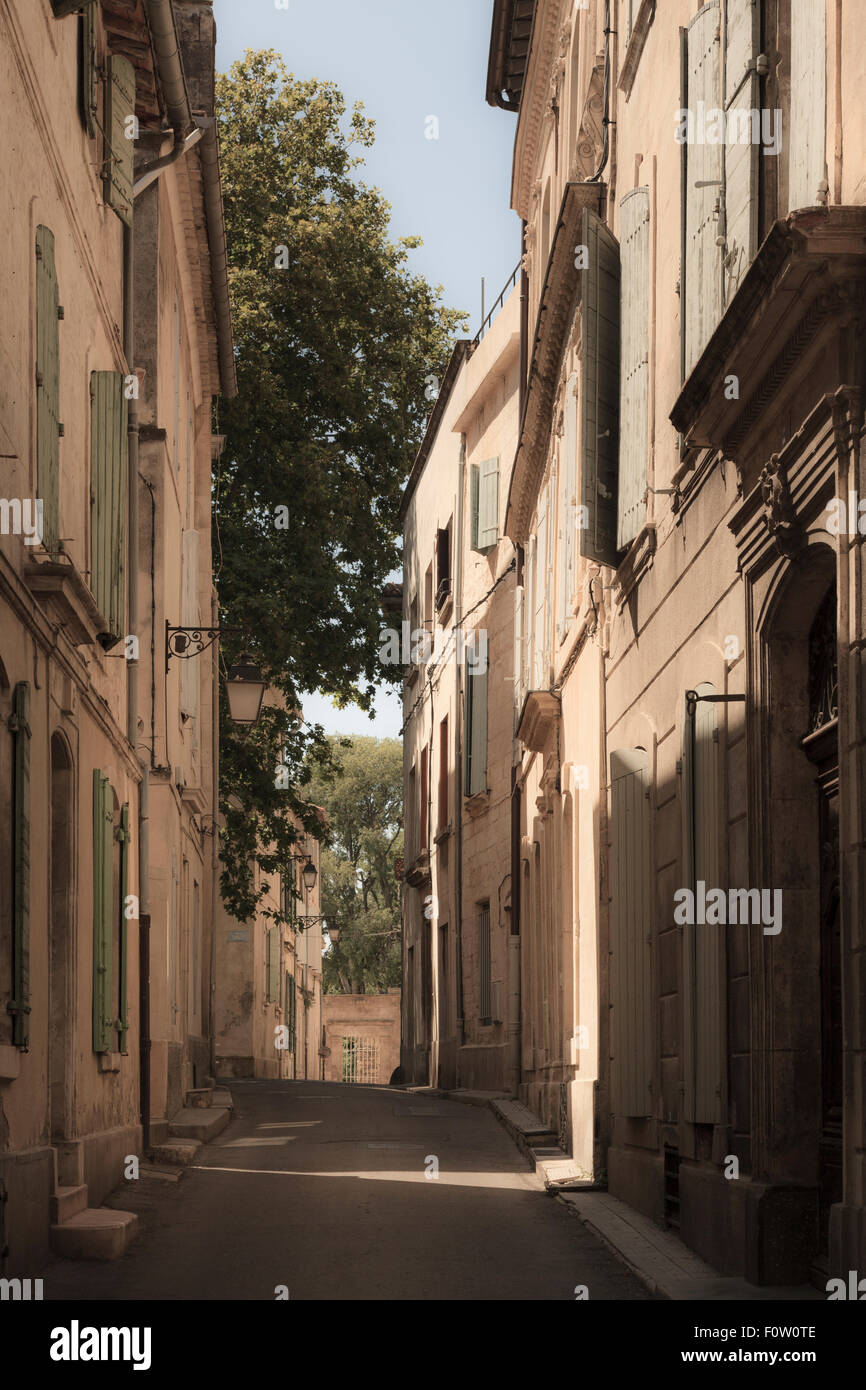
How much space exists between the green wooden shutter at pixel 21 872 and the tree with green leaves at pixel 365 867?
53096mm

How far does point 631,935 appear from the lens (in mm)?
12492

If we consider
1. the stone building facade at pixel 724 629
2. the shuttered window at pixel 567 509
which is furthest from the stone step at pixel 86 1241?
the shuttered window at pixel 567 509

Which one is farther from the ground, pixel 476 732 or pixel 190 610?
pixel 190 610

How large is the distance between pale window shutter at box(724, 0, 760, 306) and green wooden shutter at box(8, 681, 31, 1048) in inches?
159

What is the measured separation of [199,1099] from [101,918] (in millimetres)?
7474

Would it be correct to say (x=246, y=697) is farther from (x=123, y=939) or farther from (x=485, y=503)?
(x=485, y=503)

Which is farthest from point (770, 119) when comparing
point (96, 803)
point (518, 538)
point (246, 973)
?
point (246, 973)

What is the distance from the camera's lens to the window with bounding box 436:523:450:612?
29969 millimetres

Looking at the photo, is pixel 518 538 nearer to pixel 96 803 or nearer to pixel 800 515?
pixel 96 803

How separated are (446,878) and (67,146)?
1881cm

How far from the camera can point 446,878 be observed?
97.2 feet

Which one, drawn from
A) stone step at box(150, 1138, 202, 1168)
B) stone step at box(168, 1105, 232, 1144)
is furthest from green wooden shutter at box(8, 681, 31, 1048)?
stone step at box(168, 1105, 232, 1144)

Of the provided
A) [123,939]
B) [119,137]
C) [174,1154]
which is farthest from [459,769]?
[119,137]
